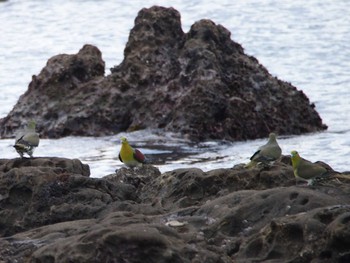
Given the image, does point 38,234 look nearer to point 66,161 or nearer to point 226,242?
point 226,242

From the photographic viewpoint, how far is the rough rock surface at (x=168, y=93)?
57.5 feet

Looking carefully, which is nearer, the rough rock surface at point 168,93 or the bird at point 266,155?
the bird at point 266,155

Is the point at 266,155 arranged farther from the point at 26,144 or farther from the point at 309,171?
the point at 26,144

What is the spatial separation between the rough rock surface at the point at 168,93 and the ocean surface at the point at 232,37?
34 centimetres

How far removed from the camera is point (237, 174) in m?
9.64

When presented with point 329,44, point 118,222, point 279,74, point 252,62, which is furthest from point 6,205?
point 329,44

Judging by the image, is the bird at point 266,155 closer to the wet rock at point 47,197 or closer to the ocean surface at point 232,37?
the wet rock at point 47,197

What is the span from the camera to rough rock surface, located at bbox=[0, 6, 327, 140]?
690 inches

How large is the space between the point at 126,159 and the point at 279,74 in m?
14.1

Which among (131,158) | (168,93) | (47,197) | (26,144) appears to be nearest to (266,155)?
(47,197)

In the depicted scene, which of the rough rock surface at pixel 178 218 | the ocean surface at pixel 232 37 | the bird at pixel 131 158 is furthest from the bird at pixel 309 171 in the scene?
the ocean surface at pixel 232 37

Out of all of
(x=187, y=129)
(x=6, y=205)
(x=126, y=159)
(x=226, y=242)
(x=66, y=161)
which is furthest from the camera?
(x=187, y=129)

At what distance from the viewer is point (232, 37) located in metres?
31.0

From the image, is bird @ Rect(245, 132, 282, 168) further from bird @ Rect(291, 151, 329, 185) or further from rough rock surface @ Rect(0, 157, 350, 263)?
bird @ Rect(291, 151, 329, 185)
